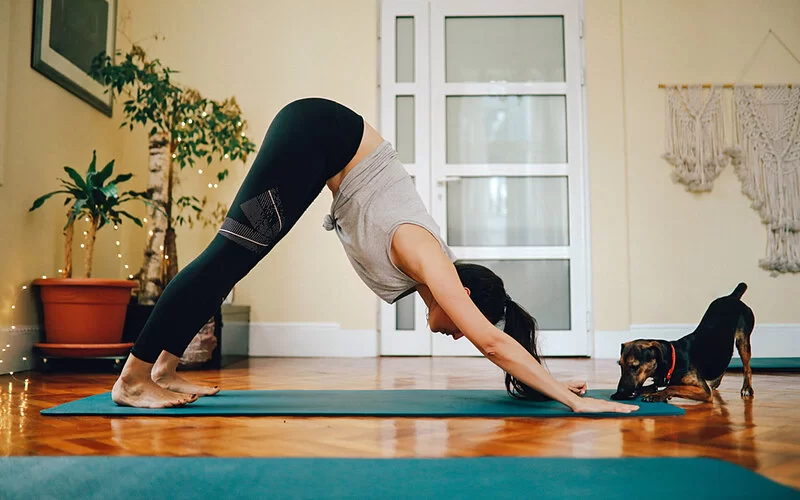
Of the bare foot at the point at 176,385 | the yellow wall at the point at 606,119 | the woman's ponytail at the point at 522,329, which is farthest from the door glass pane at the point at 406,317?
the woman's ponytail at the point at 522,329

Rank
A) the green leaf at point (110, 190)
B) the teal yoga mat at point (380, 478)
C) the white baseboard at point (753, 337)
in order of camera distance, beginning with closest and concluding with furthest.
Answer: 1. the teal yoga mat at point (380, 478)
2. the green leaf at point (110, 190)
3. the white baseboard at point (753, 337)

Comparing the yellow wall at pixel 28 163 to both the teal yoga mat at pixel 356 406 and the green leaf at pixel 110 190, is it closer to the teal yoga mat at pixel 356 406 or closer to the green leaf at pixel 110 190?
the green leaf at pixel 110 190

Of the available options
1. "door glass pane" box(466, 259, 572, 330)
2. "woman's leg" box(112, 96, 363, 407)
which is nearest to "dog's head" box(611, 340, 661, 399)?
"woman's leg" box(112, 96, 363, 407)

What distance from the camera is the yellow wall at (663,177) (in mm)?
4441

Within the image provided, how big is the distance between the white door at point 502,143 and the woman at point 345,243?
2.59 meters

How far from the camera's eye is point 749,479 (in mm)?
1078

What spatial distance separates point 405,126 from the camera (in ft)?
15.5

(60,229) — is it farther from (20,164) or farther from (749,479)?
(749,479)

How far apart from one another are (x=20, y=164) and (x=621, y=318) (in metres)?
3.54

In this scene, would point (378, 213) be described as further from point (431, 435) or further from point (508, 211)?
point (508, 211)

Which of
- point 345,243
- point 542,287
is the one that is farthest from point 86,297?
point 542,287

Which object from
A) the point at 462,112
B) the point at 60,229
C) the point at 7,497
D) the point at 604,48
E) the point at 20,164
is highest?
the point at 604,48

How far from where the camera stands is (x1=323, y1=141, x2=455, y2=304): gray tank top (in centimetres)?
188

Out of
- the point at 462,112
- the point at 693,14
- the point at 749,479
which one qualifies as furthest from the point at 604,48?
the point at 749,479
